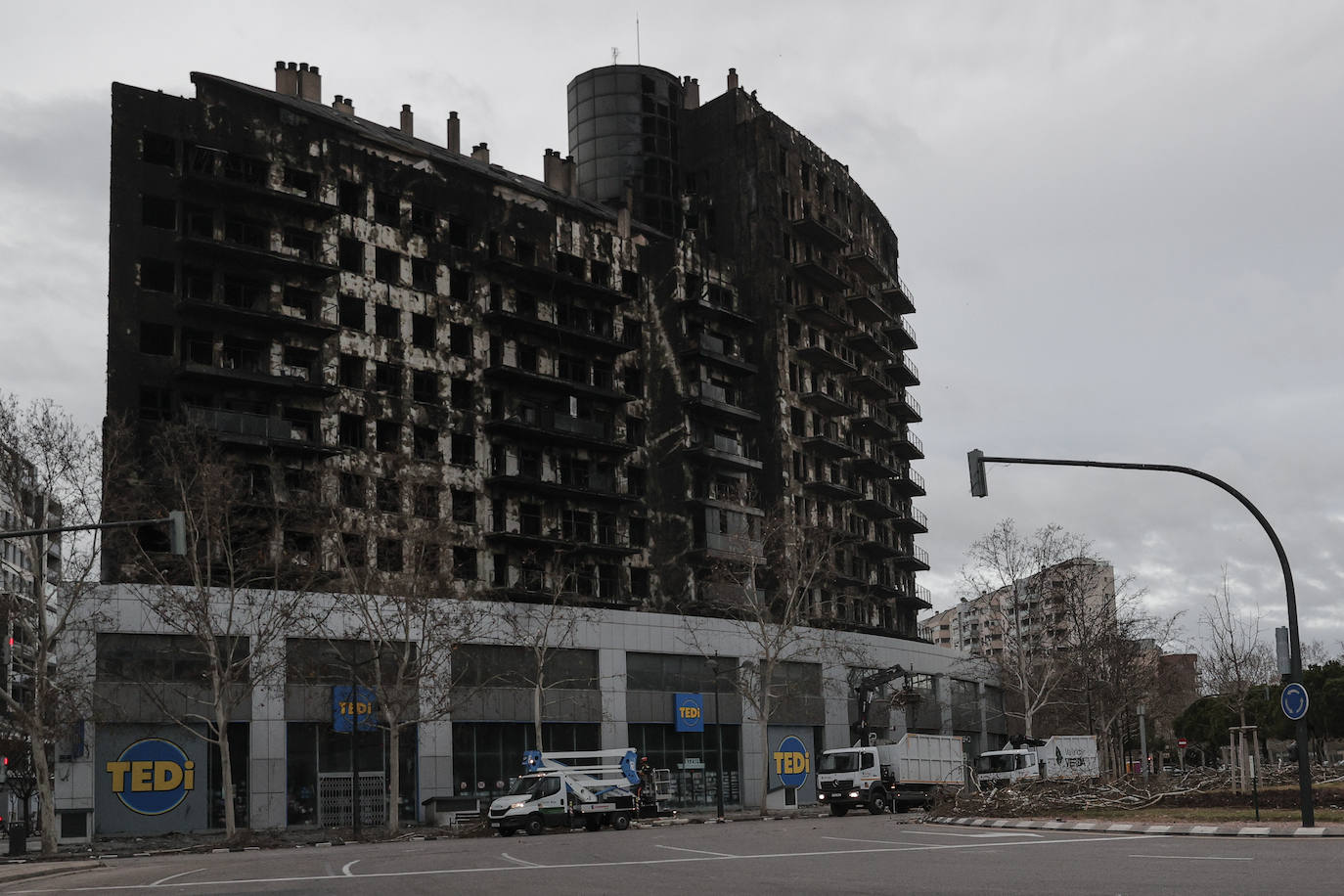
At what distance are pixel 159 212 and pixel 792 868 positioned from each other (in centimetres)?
4838

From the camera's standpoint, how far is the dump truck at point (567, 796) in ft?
141

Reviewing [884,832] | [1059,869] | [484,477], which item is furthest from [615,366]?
[1059,869]

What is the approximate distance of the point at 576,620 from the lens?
2415 inches

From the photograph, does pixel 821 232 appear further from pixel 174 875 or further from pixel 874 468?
pixel 174 875

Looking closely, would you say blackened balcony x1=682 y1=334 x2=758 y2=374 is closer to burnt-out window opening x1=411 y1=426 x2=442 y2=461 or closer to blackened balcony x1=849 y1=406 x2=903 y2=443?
blackened balcony x1=849 y1=406 x2=903 y2=443

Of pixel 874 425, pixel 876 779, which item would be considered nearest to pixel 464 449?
pixel 876 779

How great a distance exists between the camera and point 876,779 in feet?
171

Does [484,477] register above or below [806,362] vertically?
below

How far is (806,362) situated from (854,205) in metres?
16.1

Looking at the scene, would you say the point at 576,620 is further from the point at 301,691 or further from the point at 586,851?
the point at 586,851

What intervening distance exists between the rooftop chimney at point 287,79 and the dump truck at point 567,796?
42.2 metres

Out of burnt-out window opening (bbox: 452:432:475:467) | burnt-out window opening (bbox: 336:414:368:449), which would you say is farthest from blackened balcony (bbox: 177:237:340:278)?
burnt-out window opening (bbox: 452:432:475:467)

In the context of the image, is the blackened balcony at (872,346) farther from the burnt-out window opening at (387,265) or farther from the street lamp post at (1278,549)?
the street lamp post at (1278,549)

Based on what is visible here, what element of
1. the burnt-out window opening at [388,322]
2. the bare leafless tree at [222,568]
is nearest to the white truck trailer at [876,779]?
the bare leafless tree at [222,568]
